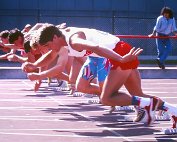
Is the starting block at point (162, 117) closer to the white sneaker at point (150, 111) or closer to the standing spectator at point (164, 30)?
the white sneaker at point (150, 111)

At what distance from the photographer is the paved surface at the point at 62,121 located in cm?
771

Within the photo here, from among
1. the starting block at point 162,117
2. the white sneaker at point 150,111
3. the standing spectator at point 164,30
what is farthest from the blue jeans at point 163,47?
the white sneaker at point 150,111

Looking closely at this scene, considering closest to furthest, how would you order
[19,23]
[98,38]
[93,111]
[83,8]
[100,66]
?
[98,38] < [100,66] < [93,111] < [19,23] < [83,8]

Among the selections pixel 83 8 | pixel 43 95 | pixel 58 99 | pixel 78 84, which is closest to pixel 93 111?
pixel 78 84

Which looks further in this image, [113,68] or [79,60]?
[79,60]

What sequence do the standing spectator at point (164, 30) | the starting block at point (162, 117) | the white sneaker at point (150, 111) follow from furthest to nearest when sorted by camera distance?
the standing spectator at point (164, 30) < the starting block at point (162, 117) < the white sneaker at point (150, 111)

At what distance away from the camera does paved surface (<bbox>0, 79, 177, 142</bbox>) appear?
7715 mm

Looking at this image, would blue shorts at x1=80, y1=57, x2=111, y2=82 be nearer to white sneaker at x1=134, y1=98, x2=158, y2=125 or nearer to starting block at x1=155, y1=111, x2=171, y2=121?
starting block at x1=155, y1=111, x2=171, y2=121

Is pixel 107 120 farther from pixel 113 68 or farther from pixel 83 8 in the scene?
pixel 83 8

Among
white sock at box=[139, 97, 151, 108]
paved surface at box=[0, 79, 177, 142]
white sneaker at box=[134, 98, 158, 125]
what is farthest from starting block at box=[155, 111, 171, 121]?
white sock at box=[139, 97, 151, 108]

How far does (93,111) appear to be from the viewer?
34.3 feet

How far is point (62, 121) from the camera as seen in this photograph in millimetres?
9195

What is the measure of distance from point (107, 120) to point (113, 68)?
1.58 meters

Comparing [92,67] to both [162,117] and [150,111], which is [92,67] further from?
[150,111]
